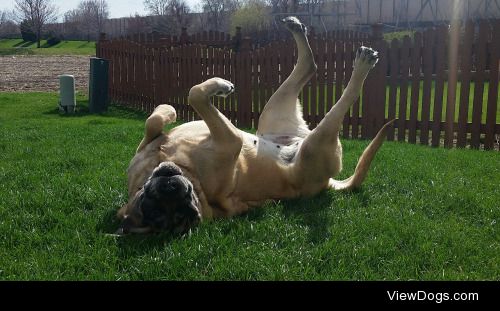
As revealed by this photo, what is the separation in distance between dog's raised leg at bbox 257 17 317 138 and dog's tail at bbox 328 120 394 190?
0.63 meters

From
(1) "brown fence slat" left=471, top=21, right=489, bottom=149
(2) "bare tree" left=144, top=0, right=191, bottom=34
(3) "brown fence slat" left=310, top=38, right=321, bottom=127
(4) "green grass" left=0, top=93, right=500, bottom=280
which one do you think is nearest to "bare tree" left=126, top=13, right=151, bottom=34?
(2) "bare tree" left=144, top=0, right=191, bottom=34

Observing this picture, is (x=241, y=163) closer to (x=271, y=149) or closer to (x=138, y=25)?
(x=271, y=149)

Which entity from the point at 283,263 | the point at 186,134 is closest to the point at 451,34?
the point at 186,134

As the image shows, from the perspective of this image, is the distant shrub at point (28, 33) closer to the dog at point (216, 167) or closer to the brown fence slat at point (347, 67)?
the brown fence slat at point (347, 67)

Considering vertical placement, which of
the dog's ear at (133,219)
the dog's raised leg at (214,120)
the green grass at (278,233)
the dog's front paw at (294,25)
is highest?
the dog's front paw at (294,25)

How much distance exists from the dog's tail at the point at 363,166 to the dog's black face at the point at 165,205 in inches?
66.8

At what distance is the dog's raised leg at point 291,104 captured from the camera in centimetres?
509

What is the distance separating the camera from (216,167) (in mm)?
3742

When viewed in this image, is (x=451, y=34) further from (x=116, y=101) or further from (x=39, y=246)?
(x=116, y=101)

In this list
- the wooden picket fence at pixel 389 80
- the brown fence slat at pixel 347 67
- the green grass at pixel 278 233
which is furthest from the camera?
the brown fence slat at pixel 347 67

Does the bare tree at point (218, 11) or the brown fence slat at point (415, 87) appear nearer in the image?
the brown fence slat at point (415, 87)

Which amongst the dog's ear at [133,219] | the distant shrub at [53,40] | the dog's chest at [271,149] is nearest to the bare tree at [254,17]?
the distant shrub at [53,40]

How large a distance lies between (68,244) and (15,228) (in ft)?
1.75

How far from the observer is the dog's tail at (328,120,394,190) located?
4.44 metres
